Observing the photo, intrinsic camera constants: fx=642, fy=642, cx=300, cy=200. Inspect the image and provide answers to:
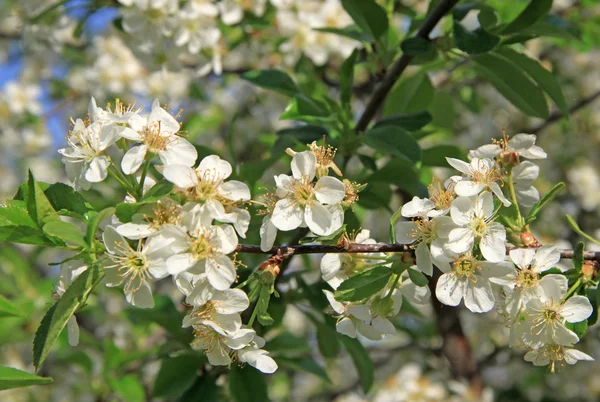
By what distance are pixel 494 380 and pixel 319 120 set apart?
235cm

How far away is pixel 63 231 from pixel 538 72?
1193 mm

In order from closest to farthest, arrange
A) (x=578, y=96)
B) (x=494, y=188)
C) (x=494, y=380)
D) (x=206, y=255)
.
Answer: (x=206, y=255) < (x=494, y=188) < (x=494, y=380) < (x=578, y=96)

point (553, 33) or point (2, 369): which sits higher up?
point (553, 33)

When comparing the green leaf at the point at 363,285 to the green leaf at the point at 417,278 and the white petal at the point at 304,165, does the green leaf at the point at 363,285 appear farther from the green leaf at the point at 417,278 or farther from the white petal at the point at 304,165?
the white petal at the point at 304,165

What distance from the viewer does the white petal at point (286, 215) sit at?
113 centimetres

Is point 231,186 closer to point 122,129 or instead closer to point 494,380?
point 122,129

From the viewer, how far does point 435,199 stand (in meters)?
1.17

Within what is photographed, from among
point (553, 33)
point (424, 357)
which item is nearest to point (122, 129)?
point (553, 33)

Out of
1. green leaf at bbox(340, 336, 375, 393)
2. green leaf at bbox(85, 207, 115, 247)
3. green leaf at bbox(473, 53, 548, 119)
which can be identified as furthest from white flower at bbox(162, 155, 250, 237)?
green leaf at bbox(473, 53, 548, 119)

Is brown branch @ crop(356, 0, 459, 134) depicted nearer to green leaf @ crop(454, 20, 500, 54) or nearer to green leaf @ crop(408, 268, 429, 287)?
green leaf @ crop(454, 20, 500, 54)

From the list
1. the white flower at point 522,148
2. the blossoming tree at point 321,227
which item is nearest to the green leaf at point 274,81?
the blossoming tree at point 321,227

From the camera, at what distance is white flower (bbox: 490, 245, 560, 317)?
3.70 feet

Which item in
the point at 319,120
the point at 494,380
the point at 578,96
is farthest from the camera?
the point at 578,96

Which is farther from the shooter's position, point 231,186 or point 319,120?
point 319,120
